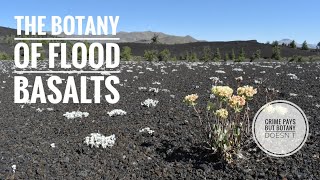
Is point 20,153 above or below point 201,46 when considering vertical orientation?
below

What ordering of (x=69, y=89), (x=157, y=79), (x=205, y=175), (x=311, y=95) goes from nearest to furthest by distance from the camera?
(x=205, y=175) < (x=311, y=95) < (x=69, y=89) < (x=157, y=79)

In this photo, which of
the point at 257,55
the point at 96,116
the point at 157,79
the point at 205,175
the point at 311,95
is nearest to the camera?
the point at 205,175

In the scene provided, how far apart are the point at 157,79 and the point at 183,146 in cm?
1239

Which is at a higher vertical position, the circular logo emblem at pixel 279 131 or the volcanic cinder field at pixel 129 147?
the circular logo emblem at pixel 279 131

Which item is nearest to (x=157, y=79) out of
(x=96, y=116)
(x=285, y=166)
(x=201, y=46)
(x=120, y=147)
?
(x=96, y=116)

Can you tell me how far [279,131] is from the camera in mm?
8820

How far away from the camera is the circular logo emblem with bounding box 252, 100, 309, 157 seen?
816 centimetres

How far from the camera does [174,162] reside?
7.94 m

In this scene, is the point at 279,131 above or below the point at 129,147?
above

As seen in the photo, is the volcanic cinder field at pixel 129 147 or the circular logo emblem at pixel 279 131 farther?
the circular logo emblem at pixel 279 131

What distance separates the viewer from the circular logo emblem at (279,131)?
26.8 ft

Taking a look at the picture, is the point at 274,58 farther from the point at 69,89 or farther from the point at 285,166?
the point at 285,166

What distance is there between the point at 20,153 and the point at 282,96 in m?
9.75

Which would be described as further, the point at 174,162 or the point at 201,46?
the point at 201,46
